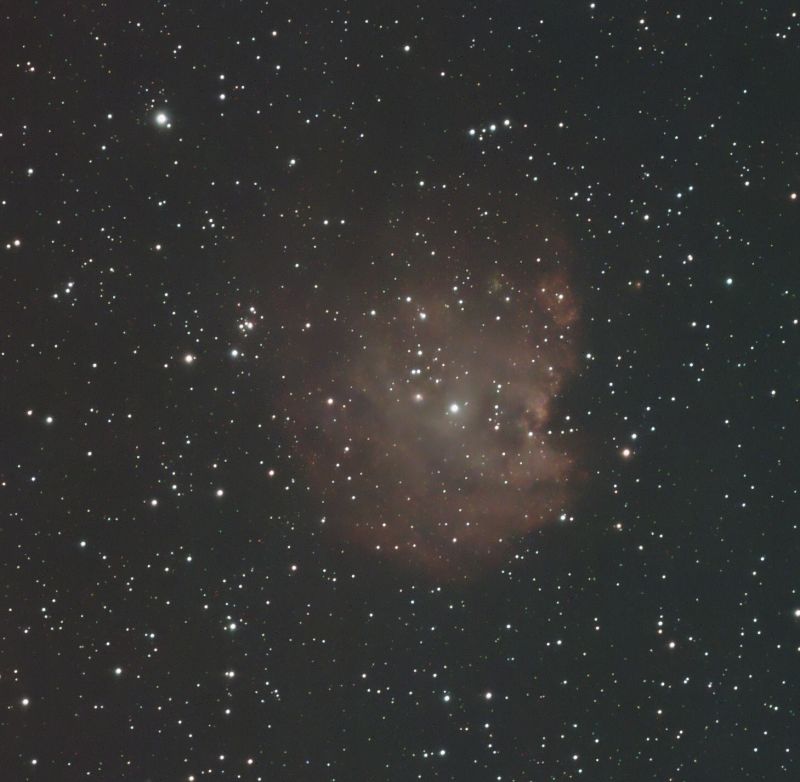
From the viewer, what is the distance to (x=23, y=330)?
50 cm

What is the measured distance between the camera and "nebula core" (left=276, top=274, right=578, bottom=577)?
0.52 meters

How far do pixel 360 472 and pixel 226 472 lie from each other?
84 millimetres

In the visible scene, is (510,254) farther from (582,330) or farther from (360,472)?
(360,472)

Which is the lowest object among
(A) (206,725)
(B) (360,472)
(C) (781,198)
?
(A) (206,725)

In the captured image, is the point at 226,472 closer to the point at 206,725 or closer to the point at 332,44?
the point at 206,725

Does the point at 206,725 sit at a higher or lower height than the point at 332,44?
lower

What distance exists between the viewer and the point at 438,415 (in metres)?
0.52

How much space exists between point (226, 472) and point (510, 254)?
0.74 feet

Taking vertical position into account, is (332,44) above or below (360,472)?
above

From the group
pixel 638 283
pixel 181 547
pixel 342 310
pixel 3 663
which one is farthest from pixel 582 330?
pixel 3 663

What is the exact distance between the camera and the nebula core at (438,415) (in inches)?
20.4

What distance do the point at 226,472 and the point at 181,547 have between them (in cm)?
5

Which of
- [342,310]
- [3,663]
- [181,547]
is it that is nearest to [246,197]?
[342,310]

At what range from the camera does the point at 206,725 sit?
1.70 ft
